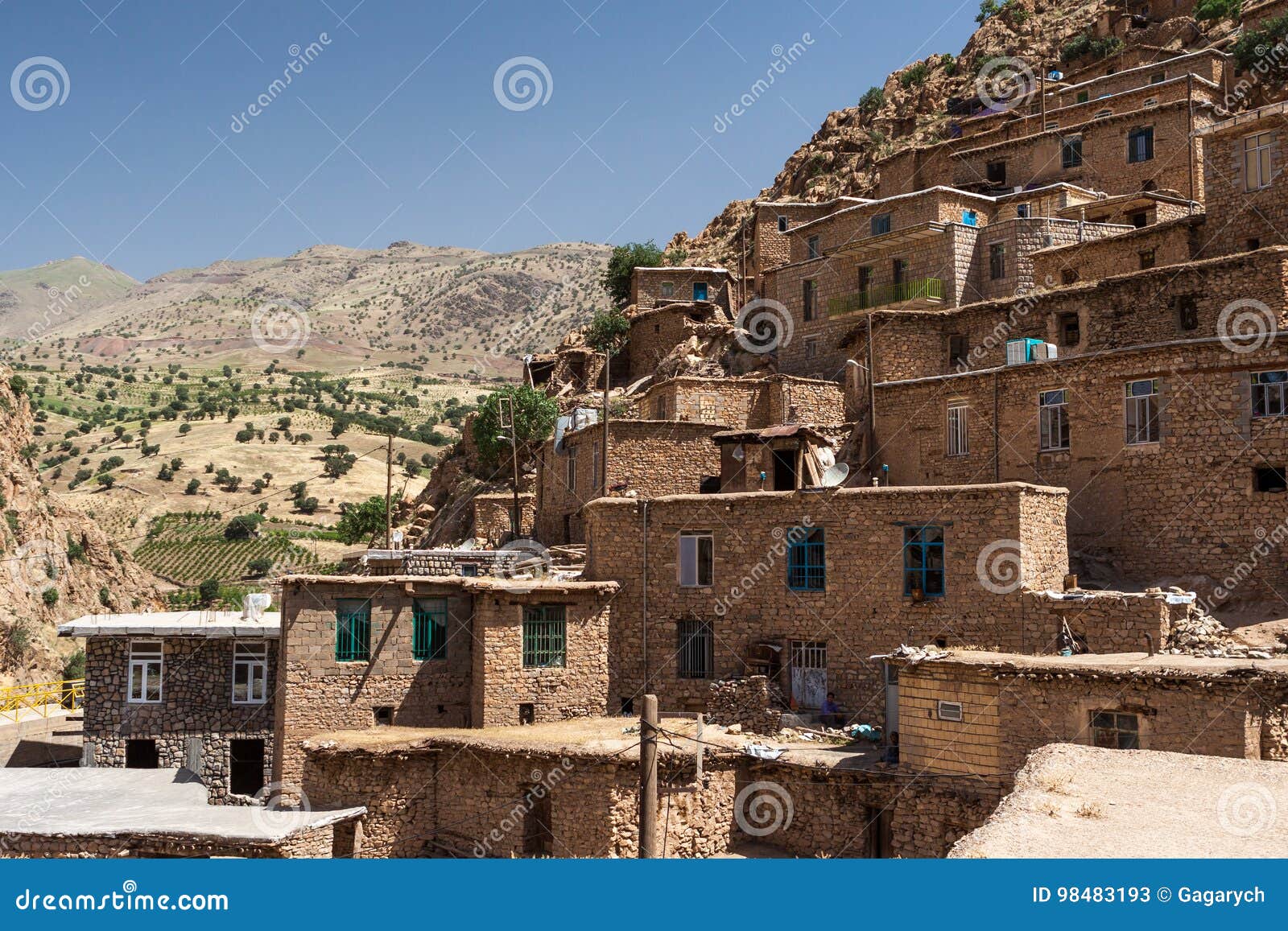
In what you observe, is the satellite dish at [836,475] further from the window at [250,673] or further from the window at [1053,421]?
the window at [250,673]

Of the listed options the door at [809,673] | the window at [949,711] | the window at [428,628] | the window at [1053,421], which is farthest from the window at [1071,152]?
the window at [428,628]

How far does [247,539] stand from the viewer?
265 feet

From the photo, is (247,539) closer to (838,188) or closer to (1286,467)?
(838,188)

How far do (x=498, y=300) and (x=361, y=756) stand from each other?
16750cm

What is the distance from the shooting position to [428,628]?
2528 centimetres

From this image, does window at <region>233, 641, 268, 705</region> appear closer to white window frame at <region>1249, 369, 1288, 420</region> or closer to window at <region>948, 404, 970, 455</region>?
window at <region>948, 404, 970, 455</region>

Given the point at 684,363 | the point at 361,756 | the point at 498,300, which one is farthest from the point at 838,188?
the point at 498,300

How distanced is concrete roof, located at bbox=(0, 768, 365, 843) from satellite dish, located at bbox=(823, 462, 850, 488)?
1536cm

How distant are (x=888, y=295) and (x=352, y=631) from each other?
2402cm

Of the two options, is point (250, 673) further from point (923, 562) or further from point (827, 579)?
point (923, 562)

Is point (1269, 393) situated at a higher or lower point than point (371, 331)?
lower

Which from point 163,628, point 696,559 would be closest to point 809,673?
point 696,559

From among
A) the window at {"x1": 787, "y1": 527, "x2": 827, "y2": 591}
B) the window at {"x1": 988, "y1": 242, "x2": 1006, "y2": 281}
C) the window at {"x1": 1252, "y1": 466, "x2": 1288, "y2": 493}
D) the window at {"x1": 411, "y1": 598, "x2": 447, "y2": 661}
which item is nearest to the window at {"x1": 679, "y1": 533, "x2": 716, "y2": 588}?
the window at {"x1": 787, "y1": 527, "x2": 827, "y2": 591}

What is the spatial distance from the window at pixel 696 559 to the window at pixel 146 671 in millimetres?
13221
